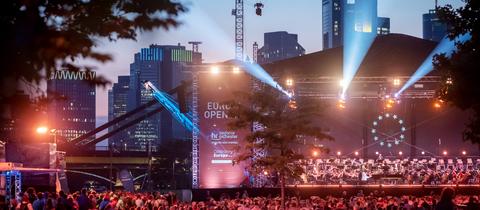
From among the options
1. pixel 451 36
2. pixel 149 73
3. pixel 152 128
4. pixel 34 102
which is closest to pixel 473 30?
pixel 451 36

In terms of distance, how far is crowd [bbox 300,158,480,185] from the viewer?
41.5 meters

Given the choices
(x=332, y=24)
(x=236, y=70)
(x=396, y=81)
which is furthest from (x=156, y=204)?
(x=332, y=24)

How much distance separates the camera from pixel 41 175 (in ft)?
85.8

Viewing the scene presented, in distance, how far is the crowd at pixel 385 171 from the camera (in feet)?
136

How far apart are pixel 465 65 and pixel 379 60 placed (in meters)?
40.6

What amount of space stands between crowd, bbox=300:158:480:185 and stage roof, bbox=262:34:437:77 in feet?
41.0

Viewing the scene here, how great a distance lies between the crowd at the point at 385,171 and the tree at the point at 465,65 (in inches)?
862

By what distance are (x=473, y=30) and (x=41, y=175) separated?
15.5 metres

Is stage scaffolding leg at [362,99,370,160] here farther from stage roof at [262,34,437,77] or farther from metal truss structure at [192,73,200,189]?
metal truss structure at [192,73,200,189]

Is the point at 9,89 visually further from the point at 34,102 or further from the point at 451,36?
the point at 451,36

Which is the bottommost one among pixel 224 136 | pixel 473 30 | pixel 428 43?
pixel 224 136

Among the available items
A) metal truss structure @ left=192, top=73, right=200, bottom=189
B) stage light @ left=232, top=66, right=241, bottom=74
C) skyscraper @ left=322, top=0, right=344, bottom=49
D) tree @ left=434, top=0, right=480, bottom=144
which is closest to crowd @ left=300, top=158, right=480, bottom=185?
metal truss structure @ left=192, top=73, right=200, bottom=189

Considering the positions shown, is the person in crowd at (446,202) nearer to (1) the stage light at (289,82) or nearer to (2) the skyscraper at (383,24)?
(1) the stage light at (289,82)

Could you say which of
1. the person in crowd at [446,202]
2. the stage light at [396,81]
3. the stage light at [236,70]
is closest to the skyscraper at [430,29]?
the stage light at [396,81]
